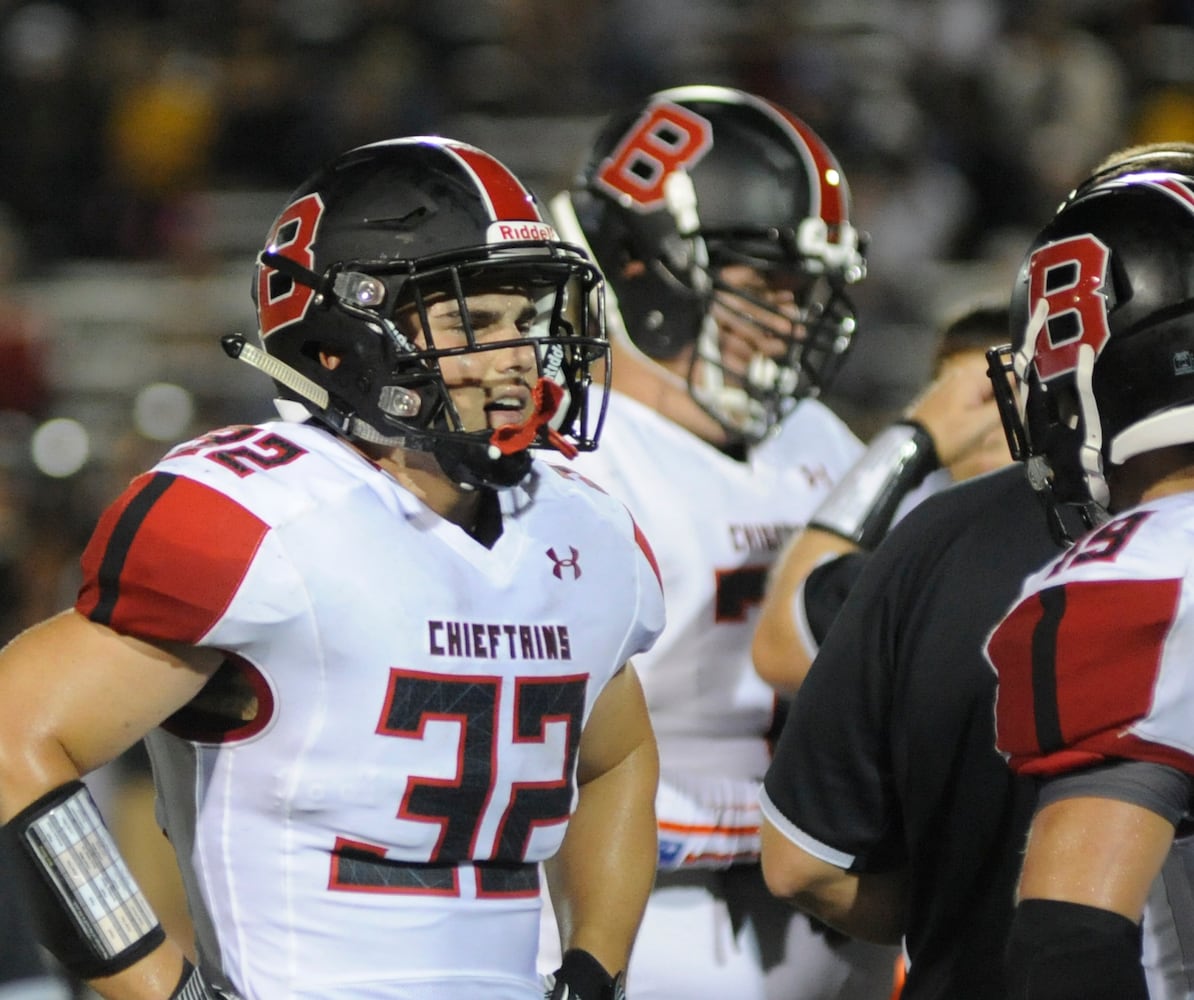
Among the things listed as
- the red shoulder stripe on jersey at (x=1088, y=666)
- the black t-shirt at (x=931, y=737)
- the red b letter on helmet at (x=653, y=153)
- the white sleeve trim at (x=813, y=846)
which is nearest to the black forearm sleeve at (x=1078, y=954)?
the red shoulder stripe on jersey at (x=1088, y=666)

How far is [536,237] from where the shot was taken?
89.8 inches

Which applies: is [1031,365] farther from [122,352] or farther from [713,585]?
[122,352]

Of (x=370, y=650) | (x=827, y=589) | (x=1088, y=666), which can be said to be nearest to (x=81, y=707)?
(x=370, y=650)

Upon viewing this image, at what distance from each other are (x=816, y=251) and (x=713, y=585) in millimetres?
603

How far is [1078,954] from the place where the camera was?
1564mm

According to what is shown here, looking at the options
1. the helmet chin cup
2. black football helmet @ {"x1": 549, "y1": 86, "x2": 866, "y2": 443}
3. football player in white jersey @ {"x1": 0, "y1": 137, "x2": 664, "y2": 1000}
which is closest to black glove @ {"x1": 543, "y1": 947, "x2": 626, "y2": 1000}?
football player in white jersey @ {"x1": 0, "y1": 137, "x2": 664, "y2": 1000}

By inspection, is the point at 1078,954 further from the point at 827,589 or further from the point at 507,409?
the point at 827,589

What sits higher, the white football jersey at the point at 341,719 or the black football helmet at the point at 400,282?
the black football helmet at the point at 400,282

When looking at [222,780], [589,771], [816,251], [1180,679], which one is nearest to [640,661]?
[589,771]

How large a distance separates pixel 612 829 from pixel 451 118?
6428 mm

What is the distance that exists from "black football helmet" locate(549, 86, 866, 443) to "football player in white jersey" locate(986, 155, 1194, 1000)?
117 cm

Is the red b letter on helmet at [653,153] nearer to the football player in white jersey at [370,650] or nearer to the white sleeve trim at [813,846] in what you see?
the football player in white jersey at [370,650]

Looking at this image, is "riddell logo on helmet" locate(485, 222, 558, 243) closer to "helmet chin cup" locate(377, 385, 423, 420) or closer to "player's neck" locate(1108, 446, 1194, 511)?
"helmet chin cup" locate(377, 385, 423, 420)

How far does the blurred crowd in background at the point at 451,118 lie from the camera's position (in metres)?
7.79
